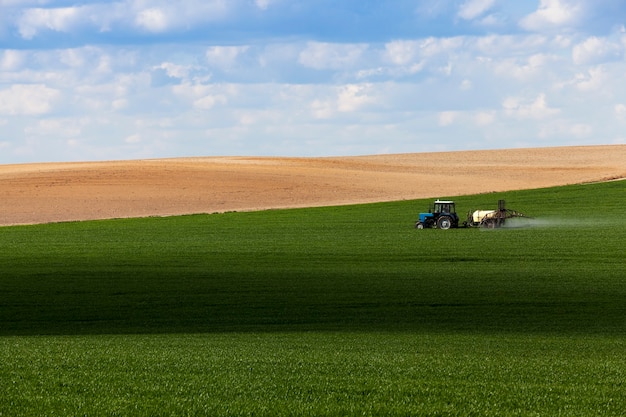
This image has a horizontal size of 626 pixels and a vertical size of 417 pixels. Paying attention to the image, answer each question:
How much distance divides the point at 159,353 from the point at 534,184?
66.6 m

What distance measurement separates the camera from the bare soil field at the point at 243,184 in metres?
65.9

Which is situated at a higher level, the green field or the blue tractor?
the blue tractor

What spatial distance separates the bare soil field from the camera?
65938mm

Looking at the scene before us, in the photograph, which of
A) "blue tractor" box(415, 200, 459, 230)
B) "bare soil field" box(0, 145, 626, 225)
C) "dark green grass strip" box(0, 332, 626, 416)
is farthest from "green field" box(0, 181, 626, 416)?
"bare soil field" box(0, 145, 626, 225)

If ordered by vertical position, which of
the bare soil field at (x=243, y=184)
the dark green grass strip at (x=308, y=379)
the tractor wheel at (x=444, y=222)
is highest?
the bare soil field at (x=243, y=184)

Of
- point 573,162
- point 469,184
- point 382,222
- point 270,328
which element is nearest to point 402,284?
point 270,328

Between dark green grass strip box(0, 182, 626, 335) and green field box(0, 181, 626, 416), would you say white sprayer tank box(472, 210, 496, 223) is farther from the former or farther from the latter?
dark green grass strip box(0, 182, 626, 335)

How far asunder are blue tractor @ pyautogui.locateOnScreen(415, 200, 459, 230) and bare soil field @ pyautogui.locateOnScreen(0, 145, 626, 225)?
58.4ft

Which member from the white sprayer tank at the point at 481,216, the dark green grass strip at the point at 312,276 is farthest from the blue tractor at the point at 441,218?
the dark green grass strip at the point at 312,276

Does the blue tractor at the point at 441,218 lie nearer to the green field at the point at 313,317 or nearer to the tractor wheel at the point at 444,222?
the tractor wheel at the point at 444,222

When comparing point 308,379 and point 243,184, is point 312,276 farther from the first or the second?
point 243,184

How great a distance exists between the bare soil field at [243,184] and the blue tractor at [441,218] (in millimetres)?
17808

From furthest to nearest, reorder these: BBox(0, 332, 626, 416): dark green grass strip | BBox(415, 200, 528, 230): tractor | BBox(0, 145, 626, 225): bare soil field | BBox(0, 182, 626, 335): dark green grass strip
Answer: BBox(0, 145, 626, 225): bare soil field < BBox(415, 200, 528, 230): tractor < BBox(0, 182, 626, 335): dark green grass strip < BBox(0, 332, 626, 416): dark green grass strip

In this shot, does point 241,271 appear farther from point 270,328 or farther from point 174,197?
point 174,197
